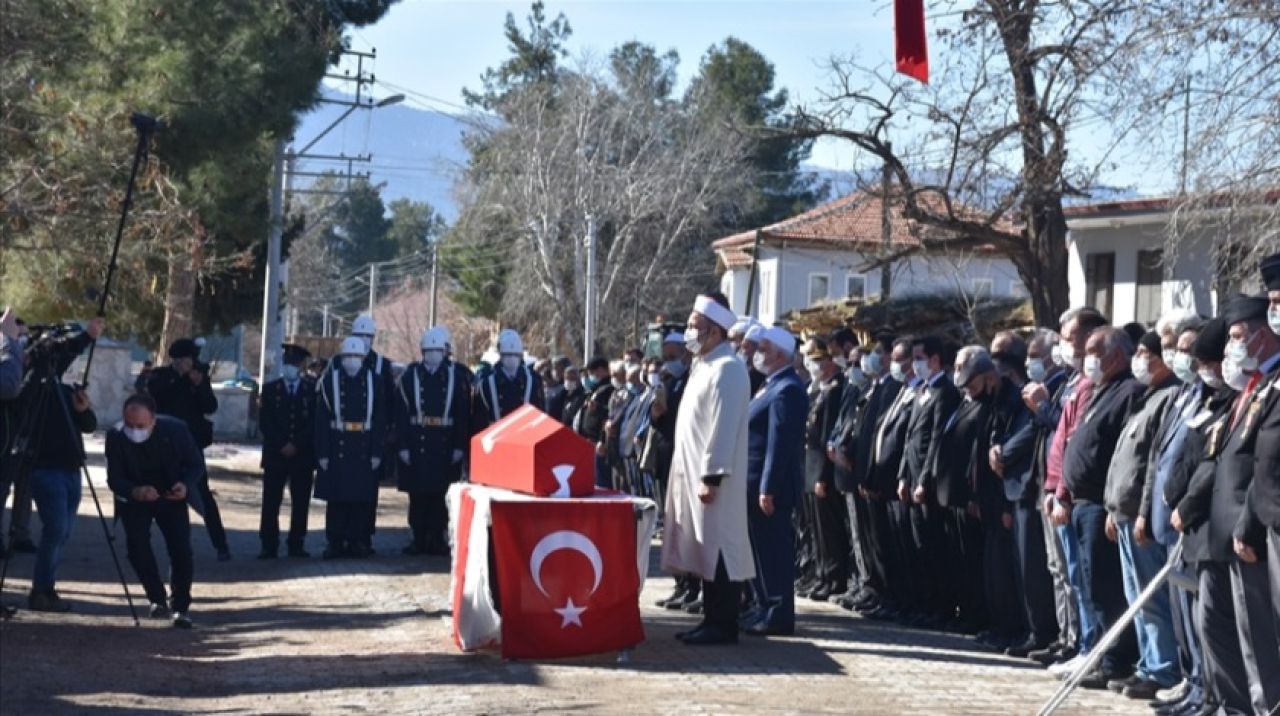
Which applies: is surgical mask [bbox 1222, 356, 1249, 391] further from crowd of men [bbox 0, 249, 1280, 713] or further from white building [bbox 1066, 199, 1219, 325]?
white building [bbox 1066, 199, 1219, 325]

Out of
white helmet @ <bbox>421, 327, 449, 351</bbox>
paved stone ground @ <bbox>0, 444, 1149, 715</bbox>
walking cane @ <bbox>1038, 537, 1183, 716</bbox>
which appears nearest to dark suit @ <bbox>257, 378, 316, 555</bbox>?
white helmet @ <bbox>421, 327, 449, 351</bbox>

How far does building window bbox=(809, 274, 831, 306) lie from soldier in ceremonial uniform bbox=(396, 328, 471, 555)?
40.1 meters

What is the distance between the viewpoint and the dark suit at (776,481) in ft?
38.5

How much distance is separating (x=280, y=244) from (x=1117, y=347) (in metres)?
30.8

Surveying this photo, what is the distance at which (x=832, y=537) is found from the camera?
1451 centimetres

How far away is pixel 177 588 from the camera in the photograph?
514 inches

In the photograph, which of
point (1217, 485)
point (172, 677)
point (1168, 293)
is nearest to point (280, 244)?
point (1168, 293)

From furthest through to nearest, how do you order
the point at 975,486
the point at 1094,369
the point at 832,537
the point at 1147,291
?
the point at 1147,291 < the point at 832,537 < the point at 975,486 < the point at 1094,369

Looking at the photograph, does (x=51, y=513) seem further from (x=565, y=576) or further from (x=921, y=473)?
(x=921, y=473)

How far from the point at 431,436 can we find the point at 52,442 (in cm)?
481

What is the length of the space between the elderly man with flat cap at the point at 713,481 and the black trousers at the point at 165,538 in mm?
3929

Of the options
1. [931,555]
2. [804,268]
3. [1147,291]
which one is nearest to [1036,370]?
[931,555]

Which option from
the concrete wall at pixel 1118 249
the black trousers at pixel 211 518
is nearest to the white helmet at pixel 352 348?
the black trousers at pixel 211 518

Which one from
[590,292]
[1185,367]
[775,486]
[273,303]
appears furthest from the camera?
[590,292]
